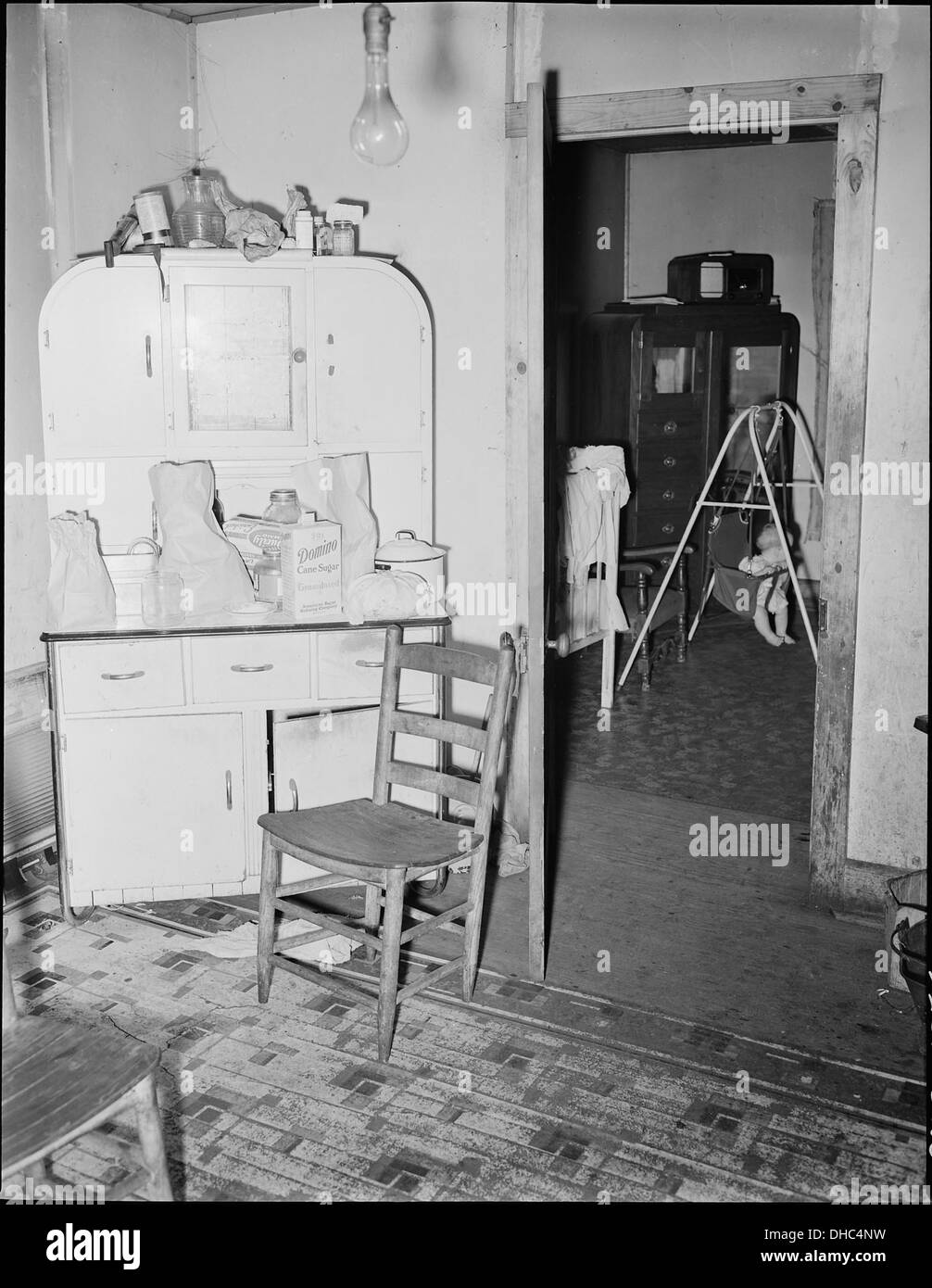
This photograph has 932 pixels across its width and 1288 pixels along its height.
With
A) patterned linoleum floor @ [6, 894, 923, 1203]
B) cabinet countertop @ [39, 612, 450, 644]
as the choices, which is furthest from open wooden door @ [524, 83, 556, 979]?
cabinet countertop @ [39, 612, 450, 644]

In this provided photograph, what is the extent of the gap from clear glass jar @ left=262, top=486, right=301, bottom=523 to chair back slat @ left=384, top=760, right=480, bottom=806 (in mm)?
1046

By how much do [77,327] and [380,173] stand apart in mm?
1252

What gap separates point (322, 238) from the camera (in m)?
4.34

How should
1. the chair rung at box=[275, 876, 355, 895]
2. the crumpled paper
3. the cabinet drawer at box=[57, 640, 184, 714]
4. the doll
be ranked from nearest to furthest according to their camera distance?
the chair rung at box=[275, 876, 355, 895]
the cabinet drawer at box=[57, 640, 184, 714]
the crumpled paper
the doll

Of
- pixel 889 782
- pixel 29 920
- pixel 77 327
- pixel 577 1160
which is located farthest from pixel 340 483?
pixel 577 1160

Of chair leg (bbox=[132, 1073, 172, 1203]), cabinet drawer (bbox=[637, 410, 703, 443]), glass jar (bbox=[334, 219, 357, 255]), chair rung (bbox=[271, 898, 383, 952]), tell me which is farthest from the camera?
cabinet drawer (bbox=[637, 410, 703, 443])

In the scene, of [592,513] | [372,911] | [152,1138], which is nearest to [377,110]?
[152,1138]

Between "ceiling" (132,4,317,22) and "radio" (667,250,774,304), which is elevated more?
"ceiling" (132,4,317,22)

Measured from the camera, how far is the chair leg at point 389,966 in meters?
3.25

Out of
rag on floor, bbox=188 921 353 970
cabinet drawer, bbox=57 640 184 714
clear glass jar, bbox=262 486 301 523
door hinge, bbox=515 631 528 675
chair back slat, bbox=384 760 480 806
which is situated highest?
clear glass jar, bbox=262 486 301 523

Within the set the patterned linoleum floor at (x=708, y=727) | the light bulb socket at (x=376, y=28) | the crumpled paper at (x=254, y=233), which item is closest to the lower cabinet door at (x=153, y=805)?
the crumpled paper at (x=254, y=233)

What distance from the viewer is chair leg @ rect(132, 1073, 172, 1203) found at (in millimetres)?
2404

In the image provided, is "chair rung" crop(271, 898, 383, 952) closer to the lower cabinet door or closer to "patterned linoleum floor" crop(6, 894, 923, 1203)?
"patterned linoleum floor" crop(6, 894, 923, 1203)

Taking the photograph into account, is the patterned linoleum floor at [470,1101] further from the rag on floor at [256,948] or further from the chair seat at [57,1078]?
the chair seat at [57,1078]
